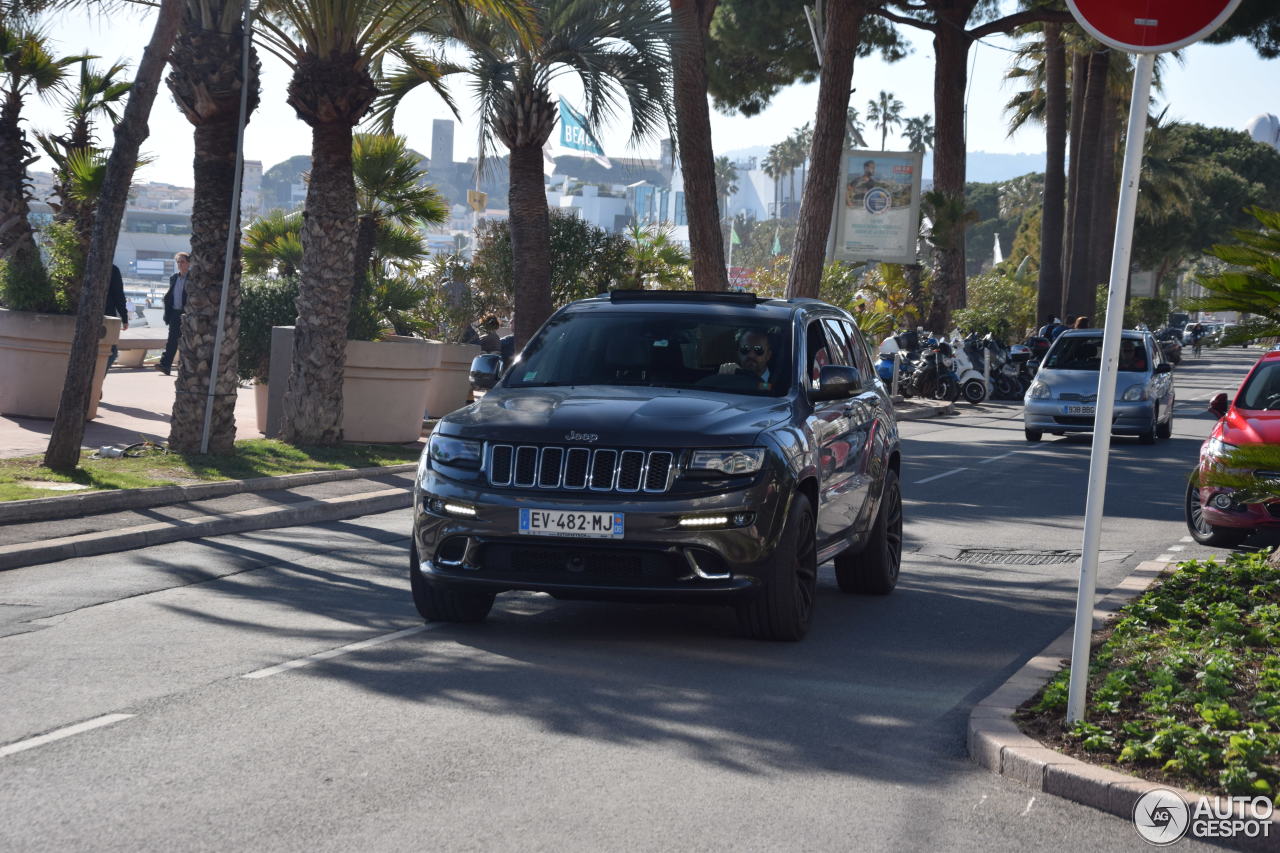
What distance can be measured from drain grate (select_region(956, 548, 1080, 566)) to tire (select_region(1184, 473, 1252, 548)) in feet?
3.40

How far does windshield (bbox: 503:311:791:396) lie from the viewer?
29.1 feet

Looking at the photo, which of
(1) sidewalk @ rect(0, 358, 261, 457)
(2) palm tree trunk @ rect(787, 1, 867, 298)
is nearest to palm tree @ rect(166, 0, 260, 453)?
(1) sidewalk @ rect(0, 358, 261, 457)

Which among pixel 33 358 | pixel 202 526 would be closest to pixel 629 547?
pixel 202 526

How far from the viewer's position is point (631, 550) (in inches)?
301

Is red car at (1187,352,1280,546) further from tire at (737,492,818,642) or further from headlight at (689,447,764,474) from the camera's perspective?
headlight at (689,447,764,474)

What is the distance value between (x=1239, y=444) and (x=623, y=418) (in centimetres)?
618

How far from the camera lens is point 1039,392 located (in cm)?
2456

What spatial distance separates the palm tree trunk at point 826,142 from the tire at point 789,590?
19.2 metres

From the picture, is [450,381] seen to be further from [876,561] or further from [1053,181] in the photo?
[1053,181]

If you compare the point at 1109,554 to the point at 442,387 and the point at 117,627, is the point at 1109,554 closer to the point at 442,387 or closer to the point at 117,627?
the point at 117,627

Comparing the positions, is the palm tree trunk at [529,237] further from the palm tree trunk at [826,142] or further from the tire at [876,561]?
the tire at [876,561]

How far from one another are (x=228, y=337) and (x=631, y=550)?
31.1ft

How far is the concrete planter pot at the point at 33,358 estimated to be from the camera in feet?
61.6

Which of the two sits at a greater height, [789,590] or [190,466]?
[789,590]
